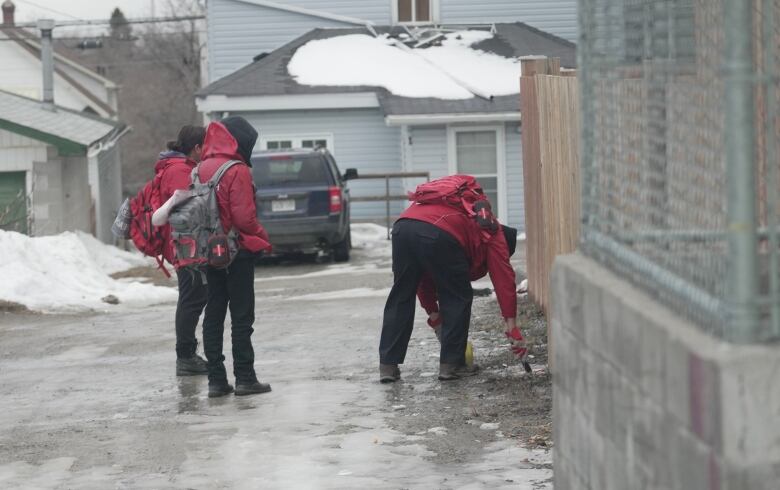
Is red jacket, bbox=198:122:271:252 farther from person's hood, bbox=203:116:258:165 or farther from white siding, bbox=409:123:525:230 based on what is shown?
white siding, bbox=409:123:525:230

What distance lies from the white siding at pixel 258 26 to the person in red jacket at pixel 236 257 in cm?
2399

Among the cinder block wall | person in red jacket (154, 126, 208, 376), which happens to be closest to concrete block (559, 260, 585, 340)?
the cinder block wall

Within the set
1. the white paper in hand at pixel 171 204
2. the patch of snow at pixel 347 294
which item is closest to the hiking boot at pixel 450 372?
the white paper in hand at pixel 171 204

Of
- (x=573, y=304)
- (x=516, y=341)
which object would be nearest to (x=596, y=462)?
(x=573, y=304)

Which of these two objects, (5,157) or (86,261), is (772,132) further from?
(5,157)

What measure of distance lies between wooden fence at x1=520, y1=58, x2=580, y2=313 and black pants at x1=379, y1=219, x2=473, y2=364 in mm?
683

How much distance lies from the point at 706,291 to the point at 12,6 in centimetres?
5808

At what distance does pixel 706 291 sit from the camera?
143 inches

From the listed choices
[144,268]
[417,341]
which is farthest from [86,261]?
[417,341]

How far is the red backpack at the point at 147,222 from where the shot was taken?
9.82 m

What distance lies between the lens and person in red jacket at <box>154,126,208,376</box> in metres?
9.71

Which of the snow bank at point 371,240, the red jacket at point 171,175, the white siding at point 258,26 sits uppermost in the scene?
the white siding at point 258,26

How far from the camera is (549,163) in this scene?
352 inches

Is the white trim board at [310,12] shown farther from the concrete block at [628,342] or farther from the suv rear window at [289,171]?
the concrete block at [628,342]
